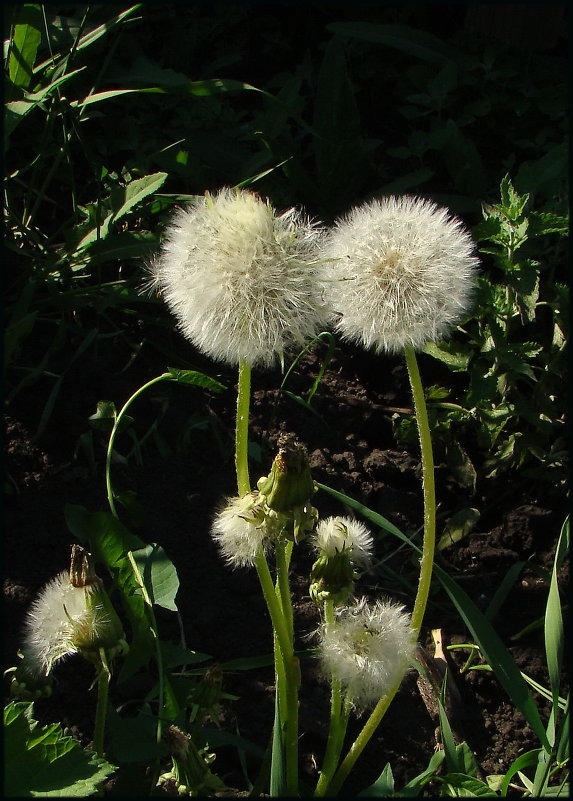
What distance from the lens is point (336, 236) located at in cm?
159

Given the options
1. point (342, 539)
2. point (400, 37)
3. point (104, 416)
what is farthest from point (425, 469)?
point (400, 37)

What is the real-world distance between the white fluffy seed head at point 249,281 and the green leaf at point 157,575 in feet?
1.48

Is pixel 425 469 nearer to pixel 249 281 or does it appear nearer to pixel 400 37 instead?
pixel 249 281

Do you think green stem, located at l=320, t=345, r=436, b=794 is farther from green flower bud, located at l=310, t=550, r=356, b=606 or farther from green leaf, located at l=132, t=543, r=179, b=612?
green leaf, located at l=132, t=543, r=179, b=612

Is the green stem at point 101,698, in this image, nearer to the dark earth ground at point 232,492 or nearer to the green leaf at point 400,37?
the dark earth ground at point 232,492

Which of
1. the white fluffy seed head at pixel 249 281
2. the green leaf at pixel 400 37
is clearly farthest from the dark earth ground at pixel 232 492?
the green leaf at pixel 400 37

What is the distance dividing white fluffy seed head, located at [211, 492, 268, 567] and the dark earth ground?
502 millimetres

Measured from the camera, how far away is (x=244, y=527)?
54.8 inches

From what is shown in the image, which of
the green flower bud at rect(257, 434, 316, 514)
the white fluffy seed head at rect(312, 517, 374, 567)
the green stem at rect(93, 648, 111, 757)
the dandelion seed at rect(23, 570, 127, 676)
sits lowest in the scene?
the green stem at rect(93, 648, 111, 757)

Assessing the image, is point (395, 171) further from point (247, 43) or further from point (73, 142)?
point (73, 142)

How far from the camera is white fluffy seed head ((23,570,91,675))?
58.4 inches

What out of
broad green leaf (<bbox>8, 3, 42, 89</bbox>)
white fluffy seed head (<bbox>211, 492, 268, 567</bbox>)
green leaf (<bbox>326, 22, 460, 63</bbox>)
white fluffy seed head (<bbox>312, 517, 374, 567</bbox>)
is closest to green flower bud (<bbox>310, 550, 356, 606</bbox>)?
white fluffy seed head (<bbox>312, 517, 374, 567</bbox>)

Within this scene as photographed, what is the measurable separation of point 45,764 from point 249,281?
0.85 meters

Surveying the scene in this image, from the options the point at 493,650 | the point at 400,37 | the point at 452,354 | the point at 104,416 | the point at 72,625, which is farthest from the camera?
the point at 400,37
